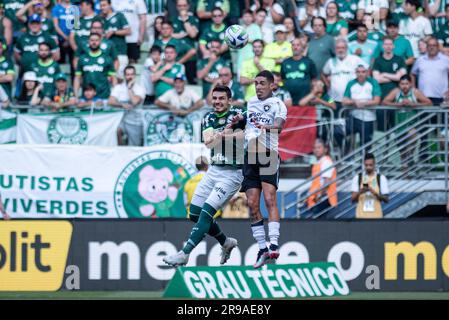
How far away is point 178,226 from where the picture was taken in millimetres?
19016

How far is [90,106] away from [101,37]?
1845 millimetres

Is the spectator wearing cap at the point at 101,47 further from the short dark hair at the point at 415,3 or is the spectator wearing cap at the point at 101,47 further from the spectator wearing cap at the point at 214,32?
the short dark hair at the point at 415,3

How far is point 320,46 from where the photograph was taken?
902 inches

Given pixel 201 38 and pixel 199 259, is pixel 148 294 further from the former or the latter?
pixel 201 38

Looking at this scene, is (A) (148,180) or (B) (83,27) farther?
(B) (83,27)

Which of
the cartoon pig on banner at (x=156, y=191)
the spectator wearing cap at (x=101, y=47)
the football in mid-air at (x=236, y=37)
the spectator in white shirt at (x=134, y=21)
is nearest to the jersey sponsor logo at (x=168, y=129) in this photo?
the cartoon pig on banner at (x=156, y=191)

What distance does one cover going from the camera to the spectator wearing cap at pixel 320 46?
898 inches

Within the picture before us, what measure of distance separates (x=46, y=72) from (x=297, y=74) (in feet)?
16.1

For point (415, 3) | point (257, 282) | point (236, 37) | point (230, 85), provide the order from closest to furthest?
point (257, 282), point (236, 37), point (230, 85), point (415, 3)

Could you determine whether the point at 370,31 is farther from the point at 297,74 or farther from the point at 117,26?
the point at 117,26

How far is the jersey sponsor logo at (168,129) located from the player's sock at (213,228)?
5.18m

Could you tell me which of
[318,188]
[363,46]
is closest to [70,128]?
[318,188]

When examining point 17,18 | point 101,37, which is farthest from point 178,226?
point 17,18

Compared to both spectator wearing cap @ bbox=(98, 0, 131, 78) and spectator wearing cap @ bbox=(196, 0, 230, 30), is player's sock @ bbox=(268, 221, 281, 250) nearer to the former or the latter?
spectator wearing cap @ bbox=(98, 0, 131, 78)
